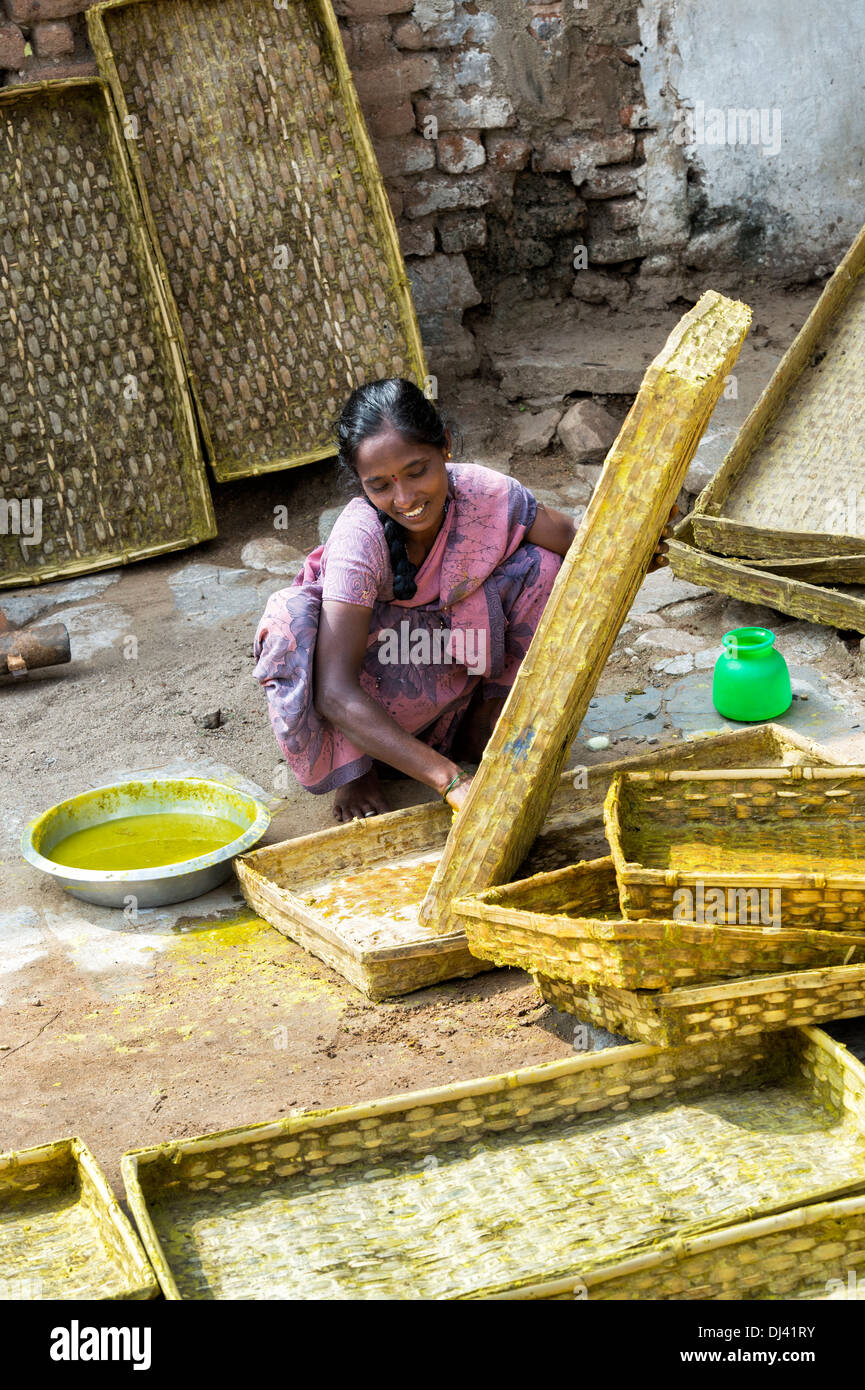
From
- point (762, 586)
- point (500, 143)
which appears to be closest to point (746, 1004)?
point (762, 586)

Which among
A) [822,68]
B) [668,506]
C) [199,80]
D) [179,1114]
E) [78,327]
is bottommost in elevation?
[179,1114]

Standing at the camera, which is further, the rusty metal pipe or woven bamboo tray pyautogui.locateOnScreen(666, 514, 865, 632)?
the rusty metal pipe

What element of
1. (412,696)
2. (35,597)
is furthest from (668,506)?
(35,597)

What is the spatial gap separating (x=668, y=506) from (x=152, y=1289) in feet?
4.76

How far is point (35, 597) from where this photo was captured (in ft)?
15.3

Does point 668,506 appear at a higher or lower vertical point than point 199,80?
lower

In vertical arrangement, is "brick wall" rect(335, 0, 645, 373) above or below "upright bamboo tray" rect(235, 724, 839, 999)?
above

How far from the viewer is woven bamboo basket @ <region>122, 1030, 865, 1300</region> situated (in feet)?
6.07

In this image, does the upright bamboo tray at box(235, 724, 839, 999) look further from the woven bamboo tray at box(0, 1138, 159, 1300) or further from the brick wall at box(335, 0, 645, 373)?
the brick wall at box(335, 0, 645, 373)

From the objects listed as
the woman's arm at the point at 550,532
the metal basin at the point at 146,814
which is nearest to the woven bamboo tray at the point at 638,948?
the metal basin at the point at 146,814

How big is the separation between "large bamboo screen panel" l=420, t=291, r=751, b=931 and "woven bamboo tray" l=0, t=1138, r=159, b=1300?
2.59 feet

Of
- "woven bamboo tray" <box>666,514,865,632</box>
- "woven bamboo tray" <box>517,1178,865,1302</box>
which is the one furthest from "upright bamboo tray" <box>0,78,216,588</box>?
"woven bamboo tray" <box>517,1178,865,1302</box>

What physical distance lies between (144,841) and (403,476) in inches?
40.2
